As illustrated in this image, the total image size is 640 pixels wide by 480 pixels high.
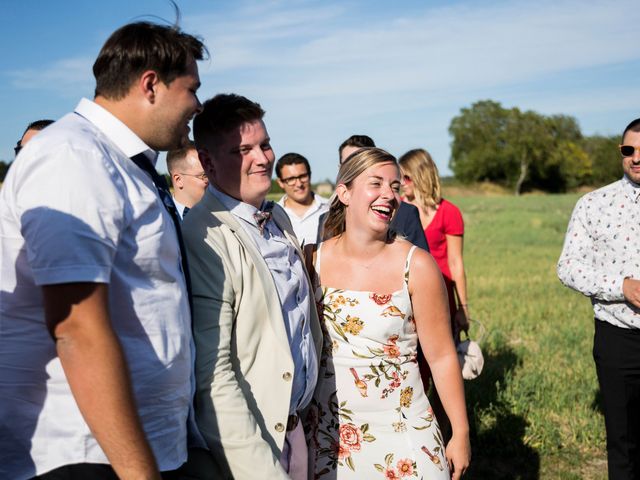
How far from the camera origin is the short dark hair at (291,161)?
7.20m

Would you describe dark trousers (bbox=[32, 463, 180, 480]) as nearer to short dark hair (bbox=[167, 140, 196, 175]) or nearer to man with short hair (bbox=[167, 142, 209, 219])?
man with short hair (bbox=[167, 142, 209, 219])

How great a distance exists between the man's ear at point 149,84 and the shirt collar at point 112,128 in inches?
4.9

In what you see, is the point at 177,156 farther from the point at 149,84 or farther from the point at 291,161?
the point at 291,161

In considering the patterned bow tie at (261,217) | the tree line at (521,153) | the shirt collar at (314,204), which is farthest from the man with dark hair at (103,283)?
the tree line at (521,153)

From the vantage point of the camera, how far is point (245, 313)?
2.48 metres

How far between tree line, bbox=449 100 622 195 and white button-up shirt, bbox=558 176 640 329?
296 ft

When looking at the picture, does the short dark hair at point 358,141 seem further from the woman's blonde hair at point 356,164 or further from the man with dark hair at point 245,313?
the man with dark hair at point 245,313

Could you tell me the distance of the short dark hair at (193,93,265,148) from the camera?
278 centimetres

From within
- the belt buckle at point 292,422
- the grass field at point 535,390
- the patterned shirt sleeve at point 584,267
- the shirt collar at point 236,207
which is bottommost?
the grass field at point 535,390

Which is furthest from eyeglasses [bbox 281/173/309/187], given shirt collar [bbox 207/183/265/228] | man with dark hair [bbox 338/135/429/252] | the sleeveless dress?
shirt collar [bbox 207/183/265/228]

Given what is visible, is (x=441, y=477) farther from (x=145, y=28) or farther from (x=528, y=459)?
(x=528, y=459)

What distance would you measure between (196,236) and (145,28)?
0.79 meters

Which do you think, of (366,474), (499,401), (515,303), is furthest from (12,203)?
(515,303)

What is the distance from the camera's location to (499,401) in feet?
20.8
